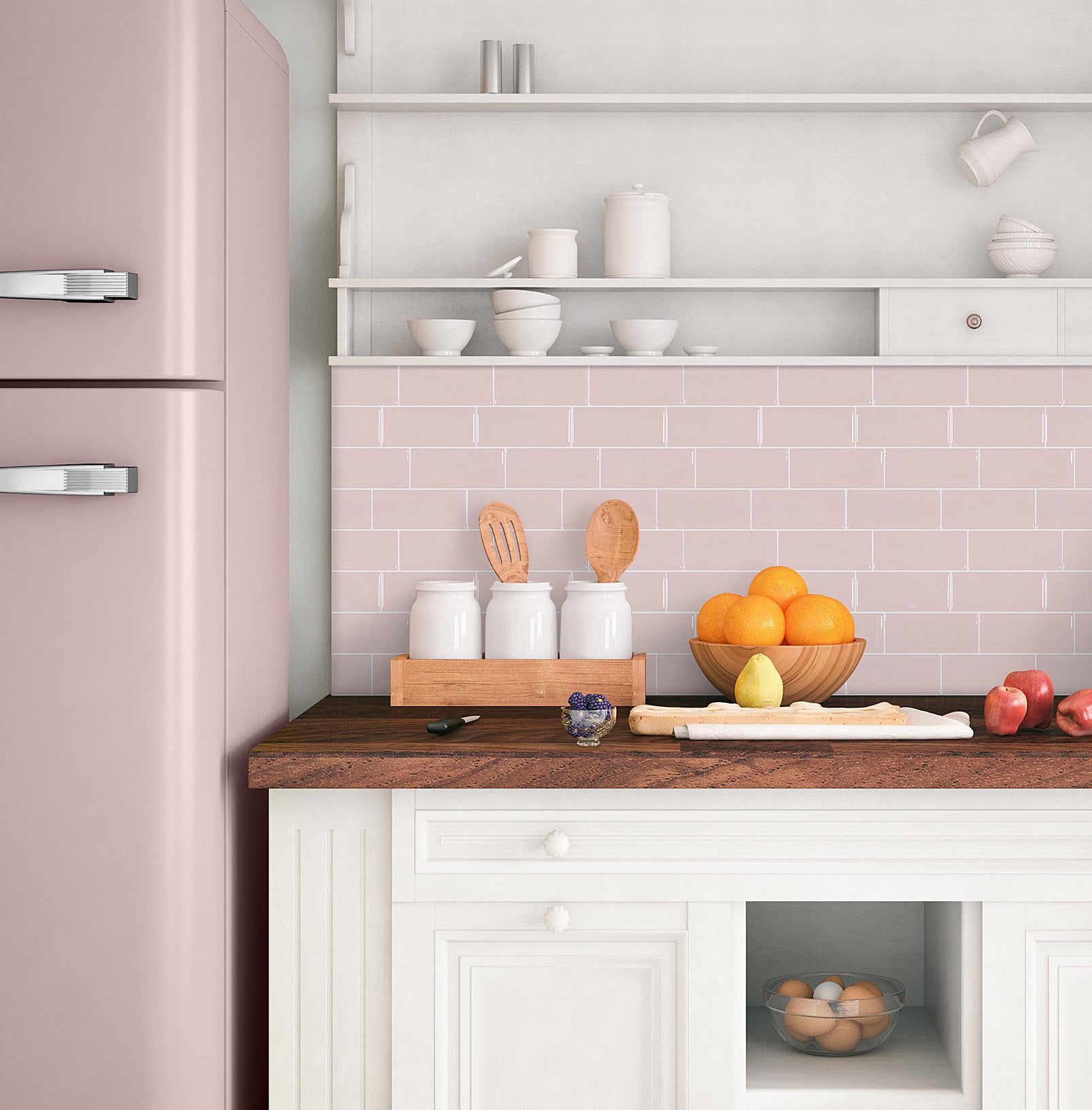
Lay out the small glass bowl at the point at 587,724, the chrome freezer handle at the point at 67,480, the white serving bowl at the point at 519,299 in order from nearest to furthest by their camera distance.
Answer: the chrome freezer handle at the point at 67,480, the small glass bowl at the point at 587,724, the white serving bowl at the point at 519,299

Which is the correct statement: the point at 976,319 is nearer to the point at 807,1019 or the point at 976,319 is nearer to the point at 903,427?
the point at 903,427

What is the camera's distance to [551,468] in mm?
2227

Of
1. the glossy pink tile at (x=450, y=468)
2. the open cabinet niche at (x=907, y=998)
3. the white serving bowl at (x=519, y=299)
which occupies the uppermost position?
the white serving bowl at (x=519, y=299)

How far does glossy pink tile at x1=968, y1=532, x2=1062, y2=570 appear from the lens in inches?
86.9

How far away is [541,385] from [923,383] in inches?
29.9

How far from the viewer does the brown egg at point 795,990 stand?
186 cm

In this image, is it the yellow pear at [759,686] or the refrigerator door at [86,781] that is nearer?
the refrigerator door at [86,781]

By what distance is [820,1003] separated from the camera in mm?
1788

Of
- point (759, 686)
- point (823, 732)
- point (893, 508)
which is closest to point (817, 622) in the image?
point (759, 686)

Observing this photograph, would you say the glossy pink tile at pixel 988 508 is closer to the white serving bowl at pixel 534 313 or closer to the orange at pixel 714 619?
the orange at pixel 714 619

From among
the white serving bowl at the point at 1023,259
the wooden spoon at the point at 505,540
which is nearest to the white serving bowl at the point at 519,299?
the wooden spoon at the point at 505,540

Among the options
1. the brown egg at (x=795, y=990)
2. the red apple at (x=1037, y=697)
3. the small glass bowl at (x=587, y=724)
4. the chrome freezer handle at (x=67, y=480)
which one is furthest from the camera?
the brown egg at (x=795, y=990)

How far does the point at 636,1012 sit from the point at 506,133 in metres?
1.66

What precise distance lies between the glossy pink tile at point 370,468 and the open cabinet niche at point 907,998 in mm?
1124
